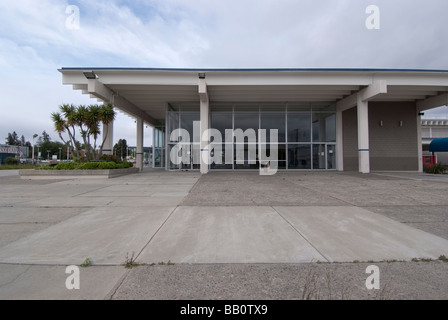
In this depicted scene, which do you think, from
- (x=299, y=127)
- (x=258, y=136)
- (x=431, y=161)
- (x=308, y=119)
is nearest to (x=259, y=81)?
(x=258, y=136)

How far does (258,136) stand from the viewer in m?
19.9

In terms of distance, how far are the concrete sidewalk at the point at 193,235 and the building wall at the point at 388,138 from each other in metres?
14.5

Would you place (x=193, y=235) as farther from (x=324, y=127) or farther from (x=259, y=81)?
(x=324, y=127)

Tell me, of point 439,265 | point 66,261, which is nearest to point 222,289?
point 66,261

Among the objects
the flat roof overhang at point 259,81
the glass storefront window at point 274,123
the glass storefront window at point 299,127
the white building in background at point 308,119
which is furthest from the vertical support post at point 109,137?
the glass storefront window at point 299,127

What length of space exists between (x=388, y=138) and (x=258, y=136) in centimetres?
1151

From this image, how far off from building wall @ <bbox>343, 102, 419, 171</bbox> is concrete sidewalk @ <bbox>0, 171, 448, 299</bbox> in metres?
14.5

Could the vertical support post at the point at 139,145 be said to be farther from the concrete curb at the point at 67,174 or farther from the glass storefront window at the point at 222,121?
the concrete curb at the point at 67,174

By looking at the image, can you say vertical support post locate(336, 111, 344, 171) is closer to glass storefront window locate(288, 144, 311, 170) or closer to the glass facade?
the glass facade

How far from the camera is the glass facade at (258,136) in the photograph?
19.9 meters

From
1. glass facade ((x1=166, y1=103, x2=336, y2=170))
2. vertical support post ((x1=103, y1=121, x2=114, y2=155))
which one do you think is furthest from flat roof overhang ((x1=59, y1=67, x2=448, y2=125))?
glass facade ((x1=166, y1=103, x2=336, y2=170))

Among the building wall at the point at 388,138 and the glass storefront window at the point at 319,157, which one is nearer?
the building wall at the point at 388,138

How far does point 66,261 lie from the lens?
3.14 m

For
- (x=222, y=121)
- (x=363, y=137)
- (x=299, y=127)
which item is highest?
(x=222, y=121)
